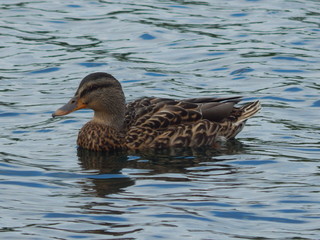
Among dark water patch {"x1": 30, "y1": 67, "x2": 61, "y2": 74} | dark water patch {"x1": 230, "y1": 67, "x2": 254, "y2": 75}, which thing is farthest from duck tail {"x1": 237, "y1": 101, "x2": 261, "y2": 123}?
dark water patch {"x1": 30, "y1": 67, "x2": 61, "y2": 74}

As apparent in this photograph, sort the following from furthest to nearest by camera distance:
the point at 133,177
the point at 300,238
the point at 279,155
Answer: the point at 279,155 < the point at 133,177 < the point at 300,238

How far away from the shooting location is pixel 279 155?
13.7 meters

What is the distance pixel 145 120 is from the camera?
14.6 meters

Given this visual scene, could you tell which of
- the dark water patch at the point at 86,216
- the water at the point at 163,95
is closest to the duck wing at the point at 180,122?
the water at the point at 163,95

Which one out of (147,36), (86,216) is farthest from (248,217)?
(147,36)

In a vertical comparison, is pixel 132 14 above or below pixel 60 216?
above

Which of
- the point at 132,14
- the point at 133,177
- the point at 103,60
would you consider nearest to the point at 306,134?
the point at 133,177

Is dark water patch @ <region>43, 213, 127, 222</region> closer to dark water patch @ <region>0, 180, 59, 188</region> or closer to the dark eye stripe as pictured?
dark water patch @ <region>0, 180, 59, 188</region>

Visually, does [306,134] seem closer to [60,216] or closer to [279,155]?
[279,155]

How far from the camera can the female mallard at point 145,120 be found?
14531 mm

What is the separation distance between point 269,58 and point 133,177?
7.47 meters

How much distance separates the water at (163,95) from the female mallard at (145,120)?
11.3 inches

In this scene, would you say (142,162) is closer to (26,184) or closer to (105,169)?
(105,169)

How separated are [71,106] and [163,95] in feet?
10.3
